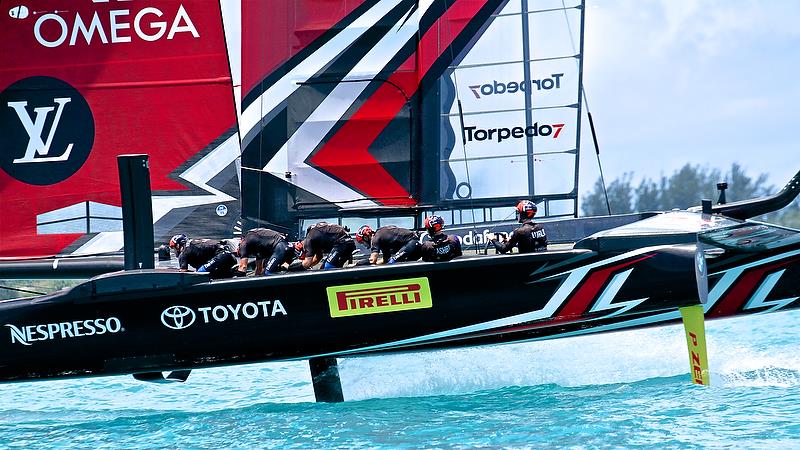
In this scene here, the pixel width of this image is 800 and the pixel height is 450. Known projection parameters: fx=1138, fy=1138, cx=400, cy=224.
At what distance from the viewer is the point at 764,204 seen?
1001 cm

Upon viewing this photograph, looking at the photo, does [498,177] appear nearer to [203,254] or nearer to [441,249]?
[441,249]

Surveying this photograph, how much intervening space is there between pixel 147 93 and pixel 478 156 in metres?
3.16

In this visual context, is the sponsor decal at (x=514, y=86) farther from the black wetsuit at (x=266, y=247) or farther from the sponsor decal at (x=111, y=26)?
the black wetsuit at (x=266, y=247)

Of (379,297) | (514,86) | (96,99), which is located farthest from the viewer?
(514,86)

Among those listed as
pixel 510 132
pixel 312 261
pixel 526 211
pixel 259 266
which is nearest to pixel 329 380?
pixel 312 261

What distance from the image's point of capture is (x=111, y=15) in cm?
977

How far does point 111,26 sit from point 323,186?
2.35m

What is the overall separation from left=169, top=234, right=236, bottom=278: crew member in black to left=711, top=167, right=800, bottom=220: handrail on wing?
14.1 feet

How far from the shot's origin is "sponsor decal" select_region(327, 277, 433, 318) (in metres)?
7.77

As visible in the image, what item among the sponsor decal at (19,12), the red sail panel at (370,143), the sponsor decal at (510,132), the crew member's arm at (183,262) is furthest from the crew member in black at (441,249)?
the sponsor decal at (19,12)

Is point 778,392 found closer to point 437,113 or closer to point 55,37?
point 437,113

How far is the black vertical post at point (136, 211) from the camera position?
26.7 feet

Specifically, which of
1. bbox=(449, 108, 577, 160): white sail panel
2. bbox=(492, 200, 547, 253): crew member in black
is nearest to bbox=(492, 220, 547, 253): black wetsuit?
bbox=(492, 200, 547, 253): crew member in black

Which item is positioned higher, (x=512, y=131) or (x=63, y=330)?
(x=512, y=131)
